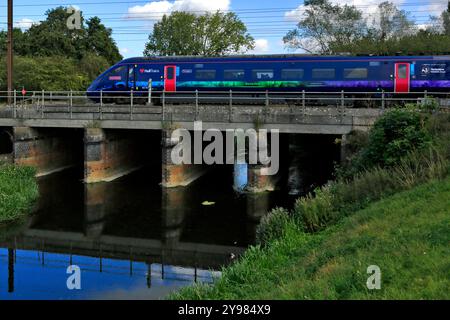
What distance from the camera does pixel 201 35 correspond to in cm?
7544

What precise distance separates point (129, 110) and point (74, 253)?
10145 millimetres

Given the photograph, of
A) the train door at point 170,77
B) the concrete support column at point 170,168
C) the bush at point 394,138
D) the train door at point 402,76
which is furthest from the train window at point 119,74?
the bush at point 394,138

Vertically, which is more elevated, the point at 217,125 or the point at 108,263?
the point at 217,125

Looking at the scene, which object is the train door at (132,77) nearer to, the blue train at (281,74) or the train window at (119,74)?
the blue train at (281,74)

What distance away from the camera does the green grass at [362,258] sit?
708 centimetres

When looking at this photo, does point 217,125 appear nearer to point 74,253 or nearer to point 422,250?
point 74,253

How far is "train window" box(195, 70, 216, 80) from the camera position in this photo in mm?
29344

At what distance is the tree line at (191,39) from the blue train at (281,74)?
530 cm

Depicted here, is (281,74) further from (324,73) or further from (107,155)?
(107,155)

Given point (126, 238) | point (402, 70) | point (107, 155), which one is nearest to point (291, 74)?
point (402, 70)

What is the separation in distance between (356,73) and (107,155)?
42.9 feet

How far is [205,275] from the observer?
1358 cm

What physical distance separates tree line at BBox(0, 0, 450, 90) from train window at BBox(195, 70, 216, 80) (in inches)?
433
